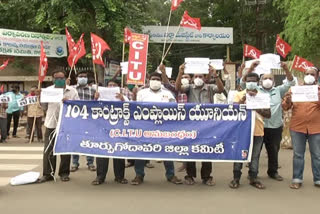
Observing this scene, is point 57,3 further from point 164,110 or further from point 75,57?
point 164,110

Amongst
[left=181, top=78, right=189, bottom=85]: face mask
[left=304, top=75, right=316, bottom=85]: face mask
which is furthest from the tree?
[left=181, top=78, right=189, bottom=85]: face mask

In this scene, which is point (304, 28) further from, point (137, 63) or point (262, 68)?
point (137, 63)

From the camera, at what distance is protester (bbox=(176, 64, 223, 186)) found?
6520mm

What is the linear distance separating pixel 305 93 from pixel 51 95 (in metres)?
3.95

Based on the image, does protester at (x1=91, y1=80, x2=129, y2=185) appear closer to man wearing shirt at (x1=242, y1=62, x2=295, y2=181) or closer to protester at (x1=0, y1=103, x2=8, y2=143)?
man wearing shirt at (x1=242, y1=62, x2=295, y2=181)

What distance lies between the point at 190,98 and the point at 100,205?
2.37 metres

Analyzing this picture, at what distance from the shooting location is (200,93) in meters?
6.67

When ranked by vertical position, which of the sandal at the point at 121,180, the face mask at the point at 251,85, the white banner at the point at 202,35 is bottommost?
the sandal at the point at 121,180

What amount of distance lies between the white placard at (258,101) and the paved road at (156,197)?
1284mm

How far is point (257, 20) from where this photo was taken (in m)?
31.9

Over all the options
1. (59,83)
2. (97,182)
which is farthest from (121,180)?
(59,83)

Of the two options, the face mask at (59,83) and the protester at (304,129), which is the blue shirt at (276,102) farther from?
the face mask at (59,83)

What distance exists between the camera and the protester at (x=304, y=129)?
244 inches

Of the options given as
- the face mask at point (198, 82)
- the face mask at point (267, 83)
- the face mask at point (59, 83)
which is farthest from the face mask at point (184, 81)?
the face mask at point (59, 83)
